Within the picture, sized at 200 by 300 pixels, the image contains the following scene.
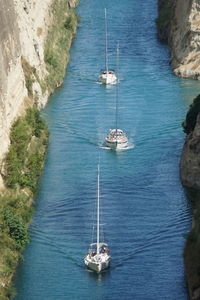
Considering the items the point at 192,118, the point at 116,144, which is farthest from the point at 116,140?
the point at 192,118

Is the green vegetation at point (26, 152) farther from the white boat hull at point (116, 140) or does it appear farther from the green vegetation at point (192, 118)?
the green vegetation at point (192, 118)

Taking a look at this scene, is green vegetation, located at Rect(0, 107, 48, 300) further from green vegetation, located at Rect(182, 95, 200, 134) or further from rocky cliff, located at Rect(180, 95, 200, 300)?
green vegetation, located at Rect(182, 95, 200, 134)

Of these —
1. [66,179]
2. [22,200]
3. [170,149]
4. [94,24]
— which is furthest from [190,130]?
[94,24]

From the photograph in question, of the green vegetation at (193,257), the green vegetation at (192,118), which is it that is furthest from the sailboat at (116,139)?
the green vegetation at (193,257)

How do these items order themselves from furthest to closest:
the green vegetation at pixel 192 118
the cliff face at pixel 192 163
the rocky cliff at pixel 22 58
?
the green vegetation at pixel 192 118 < the rocky cliff at pixel 22 58 < the cliff face at pixel 192 163

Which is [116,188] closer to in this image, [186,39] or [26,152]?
[26,152]

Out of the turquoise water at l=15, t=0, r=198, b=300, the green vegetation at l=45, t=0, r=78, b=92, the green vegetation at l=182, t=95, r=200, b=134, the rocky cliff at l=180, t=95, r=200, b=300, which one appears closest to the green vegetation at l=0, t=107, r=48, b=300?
the turquoise water at l=15, t=0, r=198, b=300

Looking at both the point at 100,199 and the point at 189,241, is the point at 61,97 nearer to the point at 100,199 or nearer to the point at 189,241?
the point at 100,199
